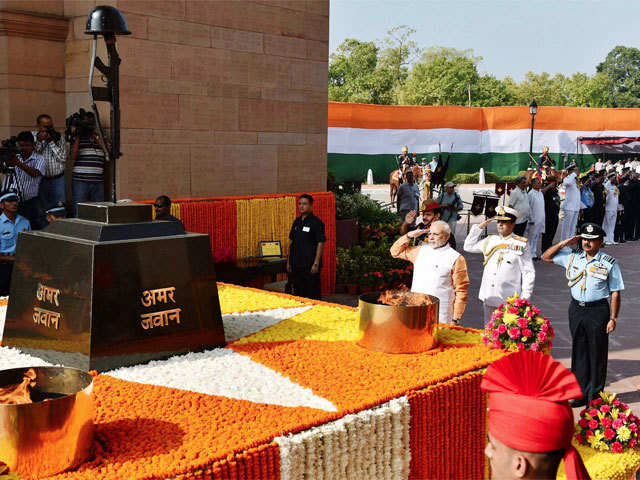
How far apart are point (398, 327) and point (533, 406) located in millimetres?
1962

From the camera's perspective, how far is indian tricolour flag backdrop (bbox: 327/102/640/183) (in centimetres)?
3525

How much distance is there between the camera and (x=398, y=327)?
4168mm

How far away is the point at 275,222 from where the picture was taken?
12.0 metres

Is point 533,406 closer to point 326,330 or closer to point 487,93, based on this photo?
point 326,330

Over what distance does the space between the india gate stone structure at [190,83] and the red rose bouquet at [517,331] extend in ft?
21.7

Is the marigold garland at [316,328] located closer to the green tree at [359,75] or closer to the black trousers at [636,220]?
the black trousers at [636,220]

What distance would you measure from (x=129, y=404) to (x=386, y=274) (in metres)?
9.96

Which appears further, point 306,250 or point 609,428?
point 306,250

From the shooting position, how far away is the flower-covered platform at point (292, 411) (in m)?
2.92

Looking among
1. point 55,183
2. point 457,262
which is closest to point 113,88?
point 457,262

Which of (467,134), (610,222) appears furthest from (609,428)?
(467,134)

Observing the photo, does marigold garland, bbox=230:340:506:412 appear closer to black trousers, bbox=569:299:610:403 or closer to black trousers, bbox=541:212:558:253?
black trousers, bbox=569:299:610:403

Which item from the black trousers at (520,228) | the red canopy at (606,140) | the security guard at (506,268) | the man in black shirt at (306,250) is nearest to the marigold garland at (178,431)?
the security guard at (506,268)

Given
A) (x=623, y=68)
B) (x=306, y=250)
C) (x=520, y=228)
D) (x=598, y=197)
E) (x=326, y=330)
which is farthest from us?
(x=623, y=68)
